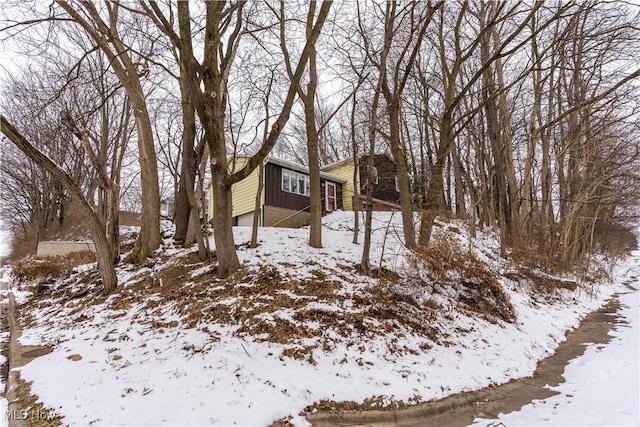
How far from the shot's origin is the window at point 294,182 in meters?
15.9

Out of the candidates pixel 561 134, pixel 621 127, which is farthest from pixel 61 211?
pixel 621 127

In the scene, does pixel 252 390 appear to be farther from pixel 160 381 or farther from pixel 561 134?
pixel 561 134

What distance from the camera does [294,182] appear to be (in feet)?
53.9

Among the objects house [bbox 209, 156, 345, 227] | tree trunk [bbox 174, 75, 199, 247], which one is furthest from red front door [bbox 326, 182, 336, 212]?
tree trunk [bbox 174, 75, 199, 247]

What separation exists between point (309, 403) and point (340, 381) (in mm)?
506

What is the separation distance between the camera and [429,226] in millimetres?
8023

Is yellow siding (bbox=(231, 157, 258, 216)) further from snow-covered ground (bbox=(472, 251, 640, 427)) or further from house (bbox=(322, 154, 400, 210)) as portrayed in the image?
snow-covered ground (bbox=(472, 251, 640, 427))

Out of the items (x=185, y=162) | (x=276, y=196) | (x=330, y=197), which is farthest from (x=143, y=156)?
(x=330, y=197)

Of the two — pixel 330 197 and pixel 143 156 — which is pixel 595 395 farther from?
pixel 330 197

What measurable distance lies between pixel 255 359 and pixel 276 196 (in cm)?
1173

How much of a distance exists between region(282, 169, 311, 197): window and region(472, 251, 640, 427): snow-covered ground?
12.9m

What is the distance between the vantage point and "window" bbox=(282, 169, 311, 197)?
15.9 m

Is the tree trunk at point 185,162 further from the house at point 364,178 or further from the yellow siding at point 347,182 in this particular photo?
the yellow siding at point 347,182

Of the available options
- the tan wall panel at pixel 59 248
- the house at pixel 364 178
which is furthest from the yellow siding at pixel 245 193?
the house at pixel 364 178
